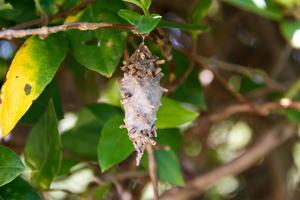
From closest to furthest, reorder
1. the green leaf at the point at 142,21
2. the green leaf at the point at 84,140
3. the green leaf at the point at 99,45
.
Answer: the green leaf at the point at 142,21 < the green leaf at the point at 99,45 < the green leaf at the point at 84,140

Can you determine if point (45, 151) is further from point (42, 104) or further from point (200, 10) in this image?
point (200, 10)

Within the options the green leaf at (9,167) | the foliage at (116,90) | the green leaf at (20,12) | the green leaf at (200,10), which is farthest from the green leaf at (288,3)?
the green leaf at (9,167)

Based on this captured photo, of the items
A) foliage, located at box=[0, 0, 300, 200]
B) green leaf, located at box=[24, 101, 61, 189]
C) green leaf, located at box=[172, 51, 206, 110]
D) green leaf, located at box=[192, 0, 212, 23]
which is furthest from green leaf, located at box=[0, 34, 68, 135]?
green leaf, located at box=[172, 51, 206, 110]

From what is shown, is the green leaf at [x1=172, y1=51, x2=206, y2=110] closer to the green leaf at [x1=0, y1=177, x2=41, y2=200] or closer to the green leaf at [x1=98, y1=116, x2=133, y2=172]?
the green leaf at [x1=98, y1=116, x2=133, y2=172]

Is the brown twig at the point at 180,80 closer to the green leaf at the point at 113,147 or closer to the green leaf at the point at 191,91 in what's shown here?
the green leaf at the point at 191,91

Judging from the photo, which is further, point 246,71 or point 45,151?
point 246,71

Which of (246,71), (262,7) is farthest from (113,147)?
(246,71)
